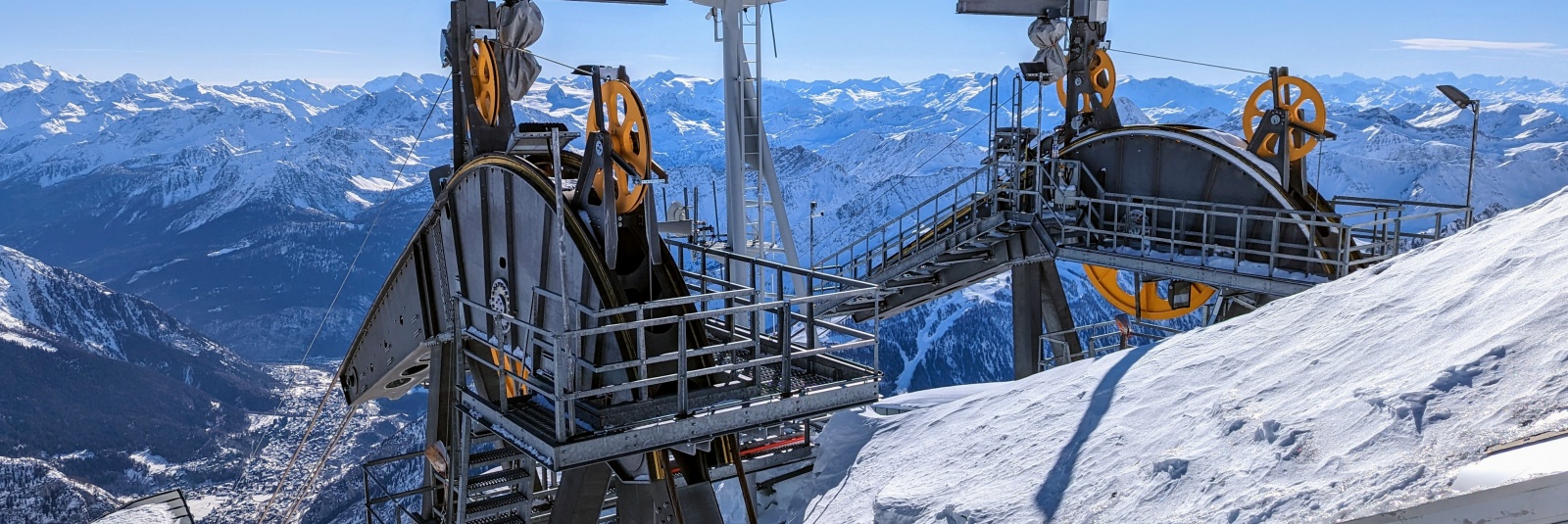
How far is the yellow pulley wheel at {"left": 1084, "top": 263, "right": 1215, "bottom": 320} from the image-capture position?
2205 centimetres

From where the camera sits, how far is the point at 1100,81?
22750 millimetres

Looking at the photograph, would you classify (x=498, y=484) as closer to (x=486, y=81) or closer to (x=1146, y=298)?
(x=486, y=81)

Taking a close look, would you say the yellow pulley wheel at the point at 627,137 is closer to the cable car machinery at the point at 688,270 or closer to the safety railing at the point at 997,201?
the cable car machinery at the point at 688,270

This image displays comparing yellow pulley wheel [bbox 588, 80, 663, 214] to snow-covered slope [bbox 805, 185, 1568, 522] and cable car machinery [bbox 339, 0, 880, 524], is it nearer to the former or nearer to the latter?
cable car machinery [bbox 339, 0, 880, 524]

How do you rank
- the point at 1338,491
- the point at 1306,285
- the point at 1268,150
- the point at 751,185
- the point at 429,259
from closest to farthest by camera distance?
the point at 1338,491
the point at 429,259
the point at 1306,285
the point at 1268,150
the point at 751,185

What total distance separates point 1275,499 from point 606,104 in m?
6.71

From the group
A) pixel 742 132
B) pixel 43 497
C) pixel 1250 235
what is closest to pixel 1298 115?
pixel 1250 235

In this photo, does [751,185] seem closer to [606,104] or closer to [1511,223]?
[606,104]

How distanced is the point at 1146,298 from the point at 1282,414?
50.1 feet

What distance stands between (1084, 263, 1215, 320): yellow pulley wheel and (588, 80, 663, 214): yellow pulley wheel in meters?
12.7

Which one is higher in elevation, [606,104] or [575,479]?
[606,104]

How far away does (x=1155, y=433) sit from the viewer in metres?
9.26

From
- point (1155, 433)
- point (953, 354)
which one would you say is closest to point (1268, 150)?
point (1155, 433)

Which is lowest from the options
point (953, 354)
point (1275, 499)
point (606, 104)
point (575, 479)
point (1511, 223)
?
point (953, 354)
